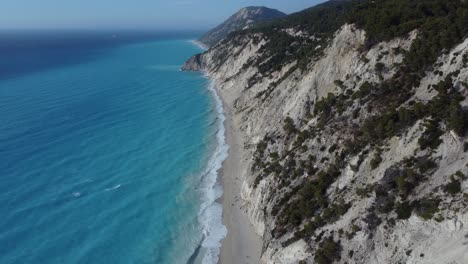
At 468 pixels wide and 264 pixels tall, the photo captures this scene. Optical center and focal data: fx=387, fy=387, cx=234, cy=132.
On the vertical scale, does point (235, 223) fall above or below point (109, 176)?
below

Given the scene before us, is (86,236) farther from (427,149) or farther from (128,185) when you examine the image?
(427,149)

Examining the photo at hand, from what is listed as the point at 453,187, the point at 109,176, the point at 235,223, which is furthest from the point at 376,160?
the point at 109,176

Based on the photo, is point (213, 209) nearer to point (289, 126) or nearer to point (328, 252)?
point (289, 126)

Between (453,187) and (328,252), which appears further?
(328,252)

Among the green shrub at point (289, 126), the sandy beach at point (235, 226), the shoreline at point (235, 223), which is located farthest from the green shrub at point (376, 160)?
the green shrub at point (289, 126)

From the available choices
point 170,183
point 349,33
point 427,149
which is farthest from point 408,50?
point 170,183

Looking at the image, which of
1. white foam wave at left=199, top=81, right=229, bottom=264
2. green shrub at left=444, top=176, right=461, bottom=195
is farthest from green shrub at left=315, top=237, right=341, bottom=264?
white foam wave at left=199, top=81, right=229, bottom=264
